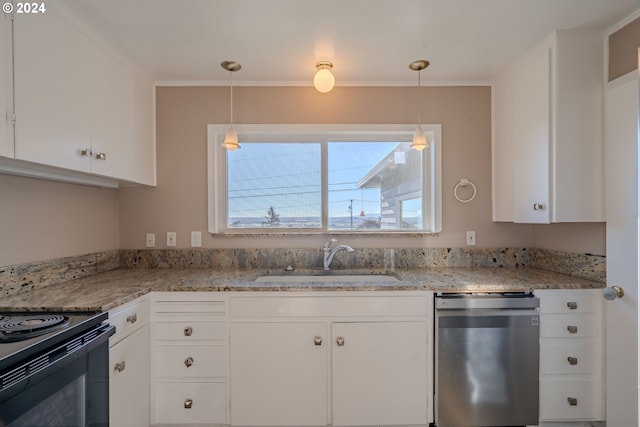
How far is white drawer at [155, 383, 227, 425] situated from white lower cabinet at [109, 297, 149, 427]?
0.25 ft

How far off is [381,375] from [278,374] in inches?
23.4

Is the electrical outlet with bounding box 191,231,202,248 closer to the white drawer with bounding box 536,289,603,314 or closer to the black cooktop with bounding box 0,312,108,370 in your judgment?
the black cooktop with bounding box 0,312,108,370

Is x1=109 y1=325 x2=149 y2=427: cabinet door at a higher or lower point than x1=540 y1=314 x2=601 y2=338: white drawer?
lower

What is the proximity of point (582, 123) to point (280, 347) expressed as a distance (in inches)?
85.8

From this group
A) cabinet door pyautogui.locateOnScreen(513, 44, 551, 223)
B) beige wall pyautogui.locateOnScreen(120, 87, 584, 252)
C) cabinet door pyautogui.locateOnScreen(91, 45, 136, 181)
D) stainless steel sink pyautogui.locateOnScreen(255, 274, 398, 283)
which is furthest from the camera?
beige wall pyautogui.locateOnScreen(120, 87, 584, 252)

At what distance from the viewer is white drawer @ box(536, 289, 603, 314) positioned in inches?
67.7

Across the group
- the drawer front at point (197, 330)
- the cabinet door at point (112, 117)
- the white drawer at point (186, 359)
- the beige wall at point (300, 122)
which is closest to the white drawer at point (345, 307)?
the drawer front at point (197, 330)

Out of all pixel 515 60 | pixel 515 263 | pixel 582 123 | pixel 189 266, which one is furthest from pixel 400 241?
pixel 189 266

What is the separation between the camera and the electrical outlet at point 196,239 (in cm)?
226

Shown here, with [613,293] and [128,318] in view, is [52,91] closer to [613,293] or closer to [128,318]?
[128,318]

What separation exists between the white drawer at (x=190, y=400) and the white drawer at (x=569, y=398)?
1.87 metres

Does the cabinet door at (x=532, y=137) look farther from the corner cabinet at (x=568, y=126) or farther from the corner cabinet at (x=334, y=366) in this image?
the corner cabinet at (x=334, y=366)

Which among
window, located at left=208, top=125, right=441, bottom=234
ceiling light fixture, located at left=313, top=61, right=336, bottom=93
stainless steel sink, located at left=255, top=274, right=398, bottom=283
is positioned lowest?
stainless steel sink, located at left=255, top=274, right=398, bottom=283

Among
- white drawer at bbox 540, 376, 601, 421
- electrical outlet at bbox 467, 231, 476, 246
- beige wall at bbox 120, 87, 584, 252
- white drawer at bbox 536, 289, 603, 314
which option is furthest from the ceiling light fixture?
white drawer at bbox 540, 376, 601, 421
